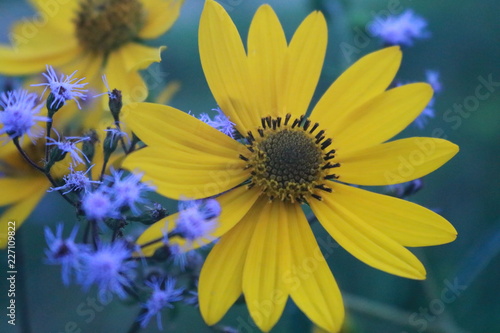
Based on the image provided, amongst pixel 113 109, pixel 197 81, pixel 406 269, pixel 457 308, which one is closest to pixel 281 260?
pixel 406 269

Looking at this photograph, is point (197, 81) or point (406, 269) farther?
point (197, 81)

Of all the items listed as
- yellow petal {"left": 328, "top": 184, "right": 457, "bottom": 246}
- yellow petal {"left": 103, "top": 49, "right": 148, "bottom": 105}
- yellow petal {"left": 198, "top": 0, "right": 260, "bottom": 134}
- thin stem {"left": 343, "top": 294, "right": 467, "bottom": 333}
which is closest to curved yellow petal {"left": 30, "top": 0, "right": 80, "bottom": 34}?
yellow petal {"left": 103, "top": 49, "right": 148, "bottom": 105}

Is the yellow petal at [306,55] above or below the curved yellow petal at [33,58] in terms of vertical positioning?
below

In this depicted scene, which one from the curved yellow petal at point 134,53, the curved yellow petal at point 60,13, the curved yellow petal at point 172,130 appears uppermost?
the curved yellow petal at point 60,13

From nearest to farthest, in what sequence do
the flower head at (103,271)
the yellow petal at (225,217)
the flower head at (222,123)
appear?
the flower head at (103,271) < the yellow petal at (225,217) < the flower head at (222,123)

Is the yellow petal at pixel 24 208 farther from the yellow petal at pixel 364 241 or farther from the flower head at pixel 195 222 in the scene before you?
the yellow petal at pixel 364 241

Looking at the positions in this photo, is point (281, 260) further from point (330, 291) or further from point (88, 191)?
point (88, 191)

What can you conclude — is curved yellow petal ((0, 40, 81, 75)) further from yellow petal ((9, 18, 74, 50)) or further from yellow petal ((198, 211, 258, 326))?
yellow petal ((198, 211, 258, 326))

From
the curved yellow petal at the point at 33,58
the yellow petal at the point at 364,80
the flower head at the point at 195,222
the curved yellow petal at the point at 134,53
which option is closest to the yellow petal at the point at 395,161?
the yellow petal at the point at 364,80
